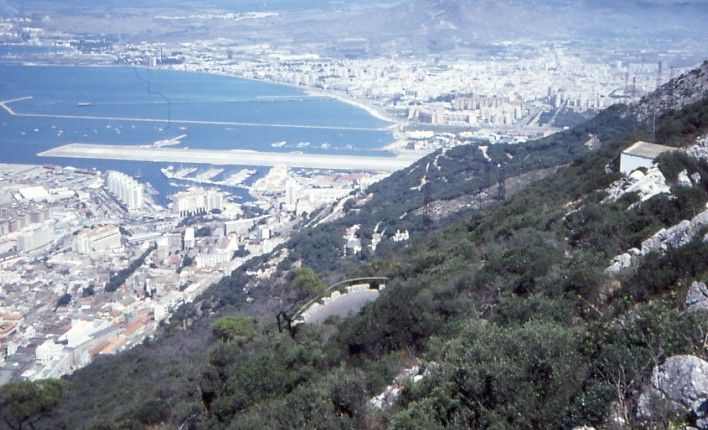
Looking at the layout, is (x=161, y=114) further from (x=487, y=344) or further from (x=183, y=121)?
(x=487, y=344)

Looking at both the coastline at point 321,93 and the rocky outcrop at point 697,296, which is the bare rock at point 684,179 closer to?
the rocky outcrop at point 697,296

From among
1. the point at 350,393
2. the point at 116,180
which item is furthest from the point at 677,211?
the point at 116,180

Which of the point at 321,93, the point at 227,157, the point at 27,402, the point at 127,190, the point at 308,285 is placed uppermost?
the point at 308,285

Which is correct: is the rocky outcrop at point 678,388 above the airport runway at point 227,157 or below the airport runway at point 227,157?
above

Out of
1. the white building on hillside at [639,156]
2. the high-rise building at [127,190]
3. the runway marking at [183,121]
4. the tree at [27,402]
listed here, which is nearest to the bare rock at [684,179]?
the white building on hillside at [639,156]

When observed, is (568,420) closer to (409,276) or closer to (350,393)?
(350,393)

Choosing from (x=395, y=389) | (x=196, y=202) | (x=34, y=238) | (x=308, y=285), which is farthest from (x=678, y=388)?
(x=196, y=202)
